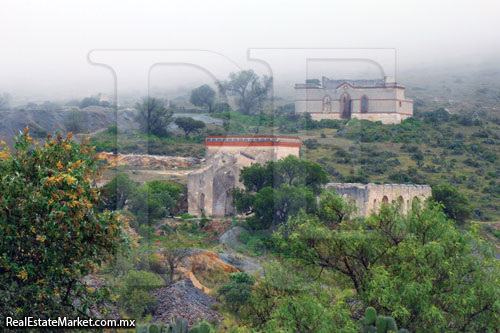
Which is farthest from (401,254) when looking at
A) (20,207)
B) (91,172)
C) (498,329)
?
(20,207)

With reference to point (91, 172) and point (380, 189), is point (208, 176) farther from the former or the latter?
point (91, 172)

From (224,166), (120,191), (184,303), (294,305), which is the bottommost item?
(184,303)

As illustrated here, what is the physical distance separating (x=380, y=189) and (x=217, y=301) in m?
11.6

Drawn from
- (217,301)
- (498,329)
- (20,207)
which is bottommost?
(217,301)

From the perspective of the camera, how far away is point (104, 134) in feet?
112

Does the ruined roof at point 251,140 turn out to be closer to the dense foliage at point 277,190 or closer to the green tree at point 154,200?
the dense foliage at point 277,190

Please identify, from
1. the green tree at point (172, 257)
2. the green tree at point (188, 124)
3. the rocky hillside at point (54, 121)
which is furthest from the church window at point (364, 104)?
the green tree at point (172, 257)

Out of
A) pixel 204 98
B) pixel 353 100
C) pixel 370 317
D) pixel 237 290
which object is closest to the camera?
pixel 370 317

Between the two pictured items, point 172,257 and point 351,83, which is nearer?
point 172,257

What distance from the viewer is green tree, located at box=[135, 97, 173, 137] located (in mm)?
29859

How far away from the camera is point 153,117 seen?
3188 cm

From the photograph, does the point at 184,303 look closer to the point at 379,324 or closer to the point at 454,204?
the point at 379,324

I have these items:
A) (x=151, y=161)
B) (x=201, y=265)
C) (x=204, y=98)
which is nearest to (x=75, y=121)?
(x=204, y=98)

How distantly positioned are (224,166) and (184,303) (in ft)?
34.5
